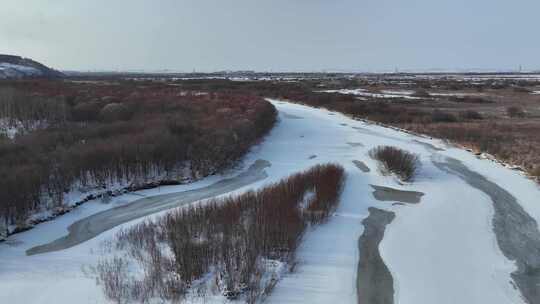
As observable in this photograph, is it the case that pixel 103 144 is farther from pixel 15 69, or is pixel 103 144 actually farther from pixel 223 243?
pixel 15 69

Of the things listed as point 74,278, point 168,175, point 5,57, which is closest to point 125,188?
point 168,175

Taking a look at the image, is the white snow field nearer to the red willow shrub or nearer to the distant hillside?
the red willow shrub

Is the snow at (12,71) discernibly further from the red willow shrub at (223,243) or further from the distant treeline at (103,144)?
the red willow shrub at (223,243)

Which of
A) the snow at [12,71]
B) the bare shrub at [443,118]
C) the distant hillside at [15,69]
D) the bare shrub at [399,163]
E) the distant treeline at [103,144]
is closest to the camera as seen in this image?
the distant treeline at [103,144]

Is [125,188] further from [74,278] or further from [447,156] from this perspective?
[447,156]

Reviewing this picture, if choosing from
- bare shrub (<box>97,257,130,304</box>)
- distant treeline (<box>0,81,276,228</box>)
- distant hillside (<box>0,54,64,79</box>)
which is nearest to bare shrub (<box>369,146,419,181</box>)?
distant treeline (<box>0,81,276,228</box>)

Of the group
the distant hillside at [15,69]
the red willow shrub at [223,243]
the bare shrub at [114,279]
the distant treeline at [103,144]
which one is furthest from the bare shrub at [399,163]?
the distant hillside at [15,69]
